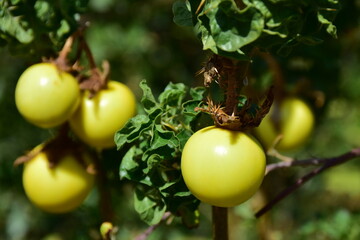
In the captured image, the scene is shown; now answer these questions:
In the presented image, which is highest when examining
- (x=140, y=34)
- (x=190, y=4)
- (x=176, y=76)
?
(x=190, y=4)

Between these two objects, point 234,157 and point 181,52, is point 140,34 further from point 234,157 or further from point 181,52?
point 234,157

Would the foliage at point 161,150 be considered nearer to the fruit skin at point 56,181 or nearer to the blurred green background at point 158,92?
the fruit skin at point 56,181

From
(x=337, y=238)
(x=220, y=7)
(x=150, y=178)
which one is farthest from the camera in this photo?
(x=337, y=238)

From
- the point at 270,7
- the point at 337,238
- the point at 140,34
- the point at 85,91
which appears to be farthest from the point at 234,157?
the point at 140,34

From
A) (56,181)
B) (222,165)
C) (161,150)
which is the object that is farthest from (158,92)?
(222,165)

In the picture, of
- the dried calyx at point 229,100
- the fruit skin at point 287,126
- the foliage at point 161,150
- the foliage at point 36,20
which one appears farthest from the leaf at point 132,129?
the fruit skin at point 287,126

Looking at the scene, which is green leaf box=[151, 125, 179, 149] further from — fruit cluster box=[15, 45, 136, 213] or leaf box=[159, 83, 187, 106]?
fruit cluster box=[15, 45, 136, 213]

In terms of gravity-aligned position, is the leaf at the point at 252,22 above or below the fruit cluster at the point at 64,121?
above

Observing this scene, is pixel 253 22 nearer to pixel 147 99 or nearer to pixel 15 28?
pixel 147 99
